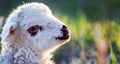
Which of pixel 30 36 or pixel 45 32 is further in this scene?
pixel 30 36

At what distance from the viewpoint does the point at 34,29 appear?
5598 mm

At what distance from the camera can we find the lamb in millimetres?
5484

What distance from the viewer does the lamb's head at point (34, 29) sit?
5.46 metres

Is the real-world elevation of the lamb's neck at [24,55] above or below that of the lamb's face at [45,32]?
below

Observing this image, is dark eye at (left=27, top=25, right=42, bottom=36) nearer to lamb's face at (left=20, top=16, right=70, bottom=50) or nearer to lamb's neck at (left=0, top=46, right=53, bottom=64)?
lamb's face at (left=20, top=16, right=70, bottom=50)

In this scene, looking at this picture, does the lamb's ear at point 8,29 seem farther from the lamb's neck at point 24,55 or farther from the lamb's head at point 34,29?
the lamb's neck at point 24,55

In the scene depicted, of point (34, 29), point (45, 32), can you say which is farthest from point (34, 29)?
point (45, 32)

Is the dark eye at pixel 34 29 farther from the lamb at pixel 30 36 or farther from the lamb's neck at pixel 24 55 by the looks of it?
the lamb's neck at pixel 24 55

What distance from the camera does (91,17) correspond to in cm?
1210

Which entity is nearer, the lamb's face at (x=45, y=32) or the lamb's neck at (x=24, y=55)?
the lamb's face at (x=45, y=32)

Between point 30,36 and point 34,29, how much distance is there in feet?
0.26

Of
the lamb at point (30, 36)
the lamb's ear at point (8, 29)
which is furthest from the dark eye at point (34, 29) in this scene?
the lamb's ear at point (8, 29)

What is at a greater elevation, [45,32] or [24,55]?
[45,32]

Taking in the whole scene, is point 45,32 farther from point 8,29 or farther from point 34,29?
point 8,29
